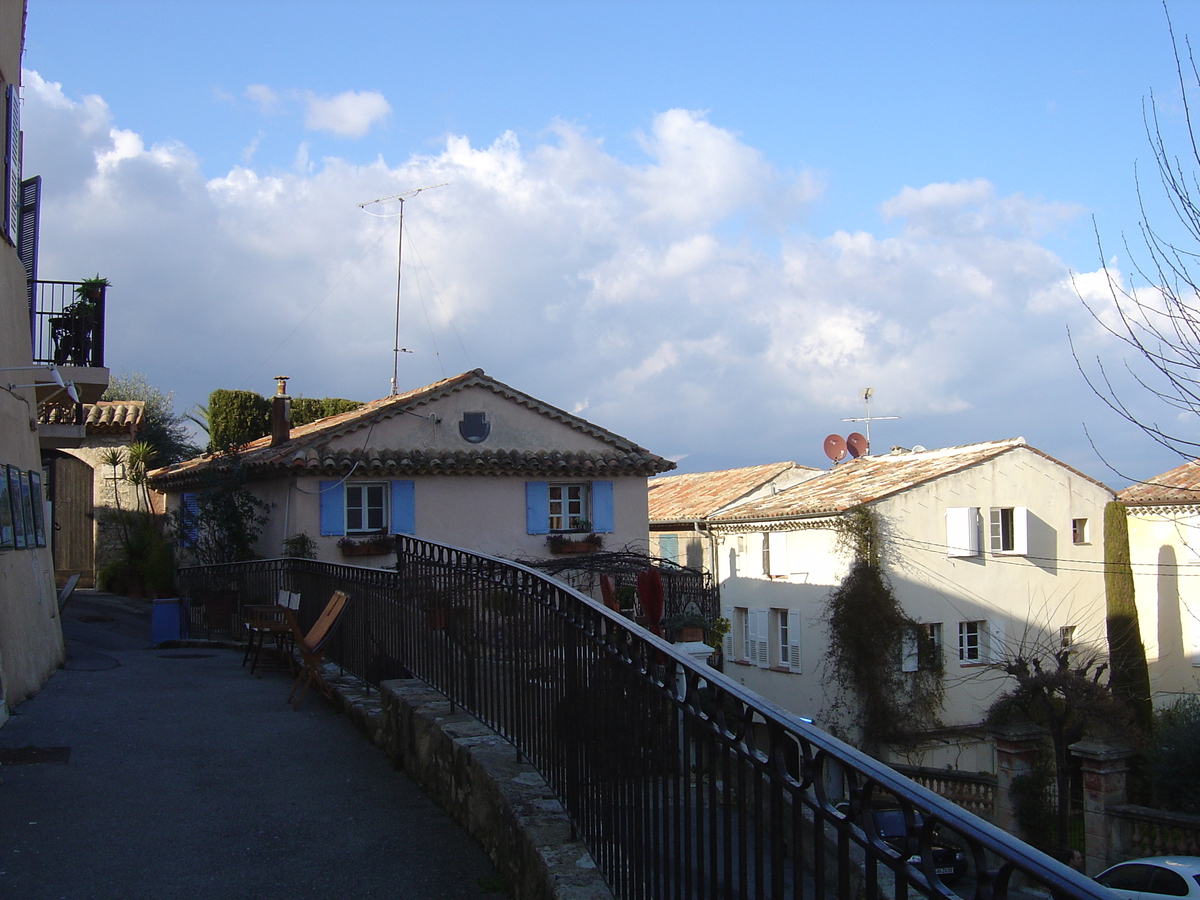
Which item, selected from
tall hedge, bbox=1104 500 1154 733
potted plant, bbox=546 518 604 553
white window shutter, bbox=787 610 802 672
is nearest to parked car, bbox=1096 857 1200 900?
potted plant, bbox=546 518 604 553

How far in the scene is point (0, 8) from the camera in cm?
1025

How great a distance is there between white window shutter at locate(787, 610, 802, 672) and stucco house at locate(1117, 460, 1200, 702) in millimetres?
8628

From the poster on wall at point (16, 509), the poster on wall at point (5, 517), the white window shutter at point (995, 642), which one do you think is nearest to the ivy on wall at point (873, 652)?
the white window shutter at point (995, 642)

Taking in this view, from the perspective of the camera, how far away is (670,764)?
2.98 metres

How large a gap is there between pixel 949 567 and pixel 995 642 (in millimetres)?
2482

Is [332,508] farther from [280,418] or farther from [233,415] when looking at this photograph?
[233,415]

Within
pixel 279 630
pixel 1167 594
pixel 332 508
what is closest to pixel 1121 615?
pixel 1167 594

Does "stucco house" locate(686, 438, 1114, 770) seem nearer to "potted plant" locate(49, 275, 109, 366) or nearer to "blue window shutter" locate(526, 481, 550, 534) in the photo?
"blue window shutter" locate(526, 481, 550, 534)

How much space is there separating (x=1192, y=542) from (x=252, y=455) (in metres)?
21.8

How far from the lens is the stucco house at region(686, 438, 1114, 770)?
25.5m

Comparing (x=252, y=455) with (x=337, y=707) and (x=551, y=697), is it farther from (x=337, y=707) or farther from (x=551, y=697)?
(x=551, y=697)

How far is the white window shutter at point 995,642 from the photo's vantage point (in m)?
26.2

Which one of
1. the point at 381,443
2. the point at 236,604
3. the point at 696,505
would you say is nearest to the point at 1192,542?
the point at 696,505

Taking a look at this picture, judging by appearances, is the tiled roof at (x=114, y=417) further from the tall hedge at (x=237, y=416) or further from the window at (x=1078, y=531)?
the window at (x=1078, y=531)
